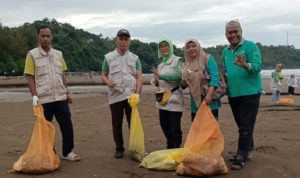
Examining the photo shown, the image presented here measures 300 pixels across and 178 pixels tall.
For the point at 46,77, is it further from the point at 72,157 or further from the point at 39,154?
the point at 72,157

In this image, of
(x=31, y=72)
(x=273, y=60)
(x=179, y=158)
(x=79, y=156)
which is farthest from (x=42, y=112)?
(x=273, y=60)

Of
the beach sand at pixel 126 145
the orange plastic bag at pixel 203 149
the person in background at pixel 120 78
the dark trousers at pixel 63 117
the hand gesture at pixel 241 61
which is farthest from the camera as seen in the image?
the person in background at pixel 120 78

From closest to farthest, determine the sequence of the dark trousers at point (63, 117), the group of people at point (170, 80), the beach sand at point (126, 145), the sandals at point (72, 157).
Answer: the beach sand at point (126, 145), the group of people at point (170, 80), the dark trousers at point (63, 117), the sandals at point (72, 157)

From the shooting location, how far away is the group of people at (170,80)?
5.51 m

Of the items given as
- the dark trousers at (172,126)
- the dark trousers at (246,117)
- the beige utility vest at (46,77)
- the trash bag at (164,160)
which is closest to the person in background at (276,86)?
the dark trousers at (172,126)

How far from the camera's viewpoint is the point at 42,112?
5.55 m

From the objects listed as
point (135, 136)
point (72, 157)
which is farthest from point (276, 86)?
point (72, 157)

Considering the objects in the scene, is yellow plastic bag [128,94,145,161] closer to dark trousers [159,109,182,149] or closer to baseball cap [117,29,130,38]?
dark trousers [159,109,182,149]

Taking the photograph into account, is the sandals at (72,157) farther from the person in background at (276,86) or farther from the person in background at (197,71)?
the person in background at (276,86)

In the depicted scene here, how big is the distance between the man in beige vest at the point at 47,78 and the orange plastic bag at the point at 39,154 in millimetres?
312

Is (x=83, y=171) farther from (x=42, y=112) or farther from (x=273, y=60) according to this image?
(x=273, y=60)

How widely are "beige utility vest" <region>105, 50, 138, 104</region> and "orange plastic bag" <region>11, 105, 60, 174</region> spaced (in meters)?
1.13

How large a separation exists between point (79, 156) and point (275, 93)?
38.6ft

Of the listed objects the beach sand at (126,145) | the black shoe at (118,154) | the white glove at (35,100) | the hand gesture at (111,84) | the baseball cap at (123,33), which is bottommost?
the beach sand at (126,145)
